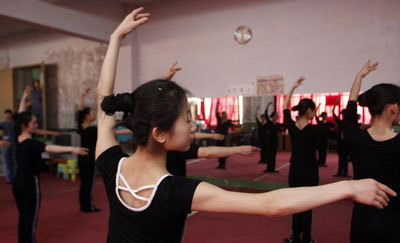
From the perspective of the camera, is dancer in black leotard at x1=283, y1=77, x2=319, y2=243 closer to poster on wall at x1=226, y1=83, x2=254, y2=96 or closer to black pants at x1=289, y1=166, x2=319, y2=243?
black pants at x1=289, y1=166, x2=319, y2=243

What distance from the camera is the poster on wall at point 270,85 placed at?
4.74 m

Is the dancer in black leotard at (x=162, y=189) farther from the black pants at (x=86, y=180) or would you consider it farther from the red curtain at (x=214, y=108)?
the red curtain at (x=214, y=108)

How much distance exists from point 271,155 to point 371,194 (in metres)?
3.96

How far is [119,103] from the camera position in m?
1.13

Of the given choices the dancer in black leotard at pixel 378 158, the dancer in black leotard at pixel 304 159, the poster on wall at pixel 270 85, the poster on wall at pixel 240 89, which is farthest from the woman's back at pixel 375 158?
the poster on wall at pixel 240 89

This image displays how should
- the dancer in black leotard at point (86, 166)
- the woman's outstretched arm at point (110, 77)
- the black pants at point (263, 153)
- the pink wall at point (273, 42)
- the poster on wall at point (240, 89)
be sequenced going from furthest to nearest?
the poster on wall at point (240, 89) → the black pants at point (263, 153) → the dancer in black leotard at point (86, 166) → the pink wall at point (273, 42) → the woman's outstretched arm at point (110, 77)

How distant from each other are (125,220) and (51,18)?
16.3ft

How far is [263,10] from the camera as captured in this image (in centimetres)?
485

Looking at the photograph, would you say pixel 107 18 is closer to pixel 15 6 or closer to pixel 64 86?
pixel 15 6

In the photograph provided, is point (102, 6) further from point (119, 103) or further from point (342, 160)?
point (119, 103)

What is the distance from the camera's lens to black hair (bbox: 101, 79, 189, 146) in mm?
1052

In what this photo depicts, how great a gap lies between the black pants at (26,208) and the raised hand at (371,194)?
296 cm

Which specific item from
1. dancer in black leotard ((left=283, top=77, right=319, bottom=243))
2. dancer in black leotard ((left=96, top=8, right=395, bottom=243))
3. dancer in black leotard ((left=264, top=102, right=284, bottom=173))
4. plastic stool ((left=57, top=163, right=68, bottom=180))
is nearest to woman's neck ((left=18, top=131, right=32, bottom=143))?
dancer in black leotard ((left=96, top=8, right=395, bottom=243))

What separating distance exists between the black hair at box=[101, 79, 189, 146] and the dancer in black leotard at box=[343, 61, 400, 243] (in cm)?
132
